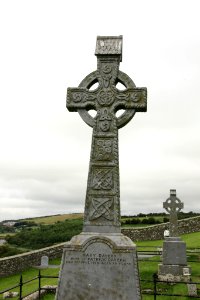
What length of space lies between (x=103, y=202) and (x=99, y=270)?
124 centimetres

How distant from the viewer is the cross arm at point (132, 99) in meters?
7.53

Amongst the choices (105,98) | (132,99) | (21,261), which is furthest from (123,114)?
(21,261)

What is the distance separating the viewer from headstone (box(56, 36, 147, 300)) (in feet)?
20.9

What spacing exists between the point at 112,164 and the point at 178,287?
631 centimetres

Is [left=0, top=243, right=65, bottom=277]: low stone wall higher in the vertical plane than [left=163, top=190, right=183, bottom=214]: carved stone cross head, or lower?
lower

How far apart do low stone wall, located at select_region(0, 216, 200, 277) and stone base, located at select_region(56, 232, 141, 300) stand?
1260 centimetres

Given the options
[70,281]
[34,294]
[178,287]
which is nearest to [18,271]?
[34,294]

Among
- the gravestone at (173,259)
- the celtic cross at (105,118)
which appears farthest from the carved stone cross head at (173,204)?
the celtic cross at (105,118)

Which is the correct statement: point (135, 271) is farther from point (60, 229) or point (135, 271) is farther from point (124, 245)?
point (60, 229)

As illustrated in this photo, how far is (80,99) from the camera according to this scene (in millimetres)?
7695

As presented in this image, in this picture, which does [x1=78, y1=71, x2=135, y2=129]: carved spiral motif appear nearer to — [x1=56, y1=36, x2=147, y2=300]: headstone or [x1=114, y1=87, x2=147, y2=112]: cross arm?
[x1=56, y1=36, x2=147, y2=300]: headstone

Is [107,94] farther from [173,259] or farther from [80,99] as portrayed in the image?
[173,259]

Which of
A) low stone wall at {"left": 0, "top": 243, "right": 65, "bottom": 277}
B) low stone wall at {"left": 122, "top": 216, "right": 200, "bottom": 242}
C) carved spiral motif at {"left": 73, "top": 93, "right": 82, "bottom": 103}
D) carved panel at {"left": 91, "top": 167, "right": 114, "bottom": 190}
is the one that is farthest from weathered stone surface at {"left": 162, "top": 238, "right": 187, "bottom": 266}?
low stone wall at {"left": 122, "top": 216, "right": 200, "bottom": 242}

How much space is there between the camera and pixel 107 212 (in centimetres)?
690
